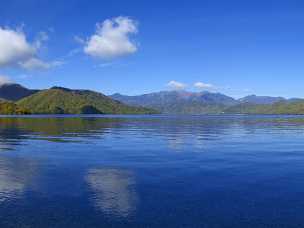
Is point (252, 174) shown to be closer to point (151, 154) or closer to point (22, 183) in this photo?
point (151, 154)

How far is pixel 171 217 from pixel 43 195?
35.3 ft

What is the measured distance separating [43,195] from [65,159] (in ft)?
62.4

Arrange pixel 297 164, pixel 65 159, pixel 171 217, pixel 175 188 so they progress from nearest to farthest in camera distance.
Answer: pixel 171 217
pixel 175 188
pixel 297 164
pixel 65 159

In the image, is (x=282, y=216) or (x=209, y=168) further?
(x=209, y=168)

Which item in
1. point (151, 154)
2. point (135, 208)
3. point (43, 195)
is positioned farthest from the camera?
point (151, 154)

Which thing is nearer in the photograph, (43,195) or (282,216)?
(282,216)

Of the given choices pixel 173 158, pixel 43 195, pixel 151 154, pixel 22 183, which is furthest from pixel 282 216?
pixel 151 154

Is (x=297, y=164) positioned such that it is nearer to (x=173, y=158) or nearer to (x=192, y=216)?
(x=173, y=158)

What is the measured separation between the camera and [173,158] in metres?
48.6

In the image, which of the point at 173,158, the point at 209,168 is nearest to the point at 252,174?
the point at 209,168

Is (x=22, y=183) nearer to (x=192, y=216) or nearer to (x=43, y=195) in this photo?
(x=43, y=195)

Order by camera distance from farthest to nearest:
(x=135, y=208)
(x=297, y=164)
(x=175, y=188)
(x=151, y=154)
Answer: (x=151, y=154)
(x=297, y=164)
(x=175, y=188)
(x=135, y=208)

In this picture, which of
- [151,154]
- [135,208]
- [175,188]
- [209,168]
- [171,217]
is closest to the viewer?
[171,217]

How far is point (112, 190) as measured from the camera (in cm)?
2947
